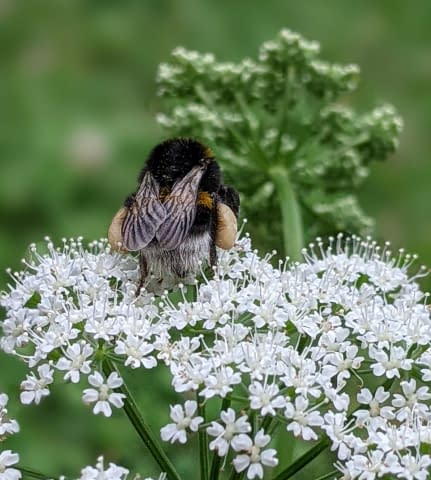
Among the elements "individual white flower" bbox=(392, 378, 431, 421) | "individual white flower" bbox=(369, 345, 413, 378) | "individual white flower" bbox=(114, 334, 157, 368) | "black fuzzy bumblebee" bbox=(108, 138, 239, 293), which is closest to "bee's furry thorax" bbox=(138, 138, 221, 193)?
"black fuzzy bumblebee" bbox=(108, 138, 239, 293)

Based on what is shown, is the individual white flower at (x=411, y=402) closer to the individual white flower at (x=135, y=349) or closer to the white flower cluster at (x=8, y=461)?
the individual white flower at (x=135, y=349)

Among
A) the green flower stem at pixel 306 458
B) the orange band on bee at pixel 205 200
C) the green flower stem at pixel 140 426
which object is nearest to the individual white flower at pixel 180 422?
the green flower stem at pixel 140 426

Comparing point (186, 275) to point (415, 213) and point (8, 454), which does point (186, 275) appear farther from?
point (415, 213)

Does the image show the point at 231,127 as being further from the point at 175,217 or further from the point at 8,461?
the point at 8,461

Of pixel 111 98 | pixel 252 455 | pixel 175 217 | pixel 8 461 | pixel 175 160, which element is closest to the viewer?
pixel 252 455

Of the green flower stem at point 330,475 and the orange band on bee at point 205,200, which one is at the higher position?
the orange band on bee at point 205,200

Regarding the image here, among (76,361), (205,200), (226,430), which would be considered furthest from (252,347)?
(205,200)

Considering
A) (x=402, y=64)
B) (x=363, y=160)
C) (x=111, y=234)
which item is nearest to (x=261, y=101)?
(x=363, y=160)
